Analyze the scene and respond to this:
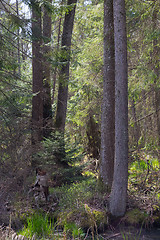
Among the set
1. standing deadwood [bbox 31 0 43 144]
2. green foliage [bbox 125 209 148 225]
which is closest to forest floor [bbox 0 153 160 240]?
green foliage [bbox 125 209 148 225]

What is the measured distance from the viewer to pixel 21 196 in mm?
7566

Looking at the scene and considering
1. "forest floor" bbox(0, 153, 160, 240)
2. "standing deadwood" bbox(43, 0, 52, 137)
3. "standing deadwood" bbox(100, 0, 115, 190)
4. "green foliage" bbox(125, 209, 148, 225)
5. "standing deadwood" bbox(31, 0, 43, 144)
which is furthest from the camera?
"standing deadwood" bbox(31, 0, 43, 144)

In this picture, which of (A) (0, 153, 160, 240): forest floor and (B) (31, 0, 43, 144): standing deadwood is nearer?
(A) (0, 153, 160, 240): forest floor

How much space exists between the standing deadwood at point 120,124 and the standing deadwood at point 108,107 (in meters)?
0.94

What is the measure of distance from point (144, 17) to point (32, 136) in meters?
6.09

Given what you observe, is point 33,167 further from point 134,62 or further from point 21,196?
point 134,62

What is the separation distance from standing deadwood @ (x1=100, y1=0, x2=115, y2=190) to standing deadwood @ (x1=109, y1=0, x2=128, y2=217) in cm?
94

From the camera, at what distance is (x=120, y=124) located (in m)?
6.37

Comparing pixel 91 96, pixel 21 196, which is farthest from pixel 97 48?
pixel 21 196

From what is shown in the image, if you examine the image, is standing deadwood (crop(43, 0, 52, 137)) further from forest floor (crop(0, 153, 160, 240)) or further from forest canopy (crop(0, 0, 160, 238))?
forest floor (crop(0, 153, 160, 240))

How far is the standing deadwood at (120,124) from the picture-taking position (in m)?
6.34

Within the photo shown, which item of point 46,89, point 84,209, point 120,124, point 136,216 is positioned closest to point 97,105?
point 46,89

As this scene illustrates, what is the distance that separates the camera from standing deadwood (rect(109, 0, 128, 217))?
6340 millimetres

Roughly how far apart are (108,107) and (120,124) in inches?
49.0
